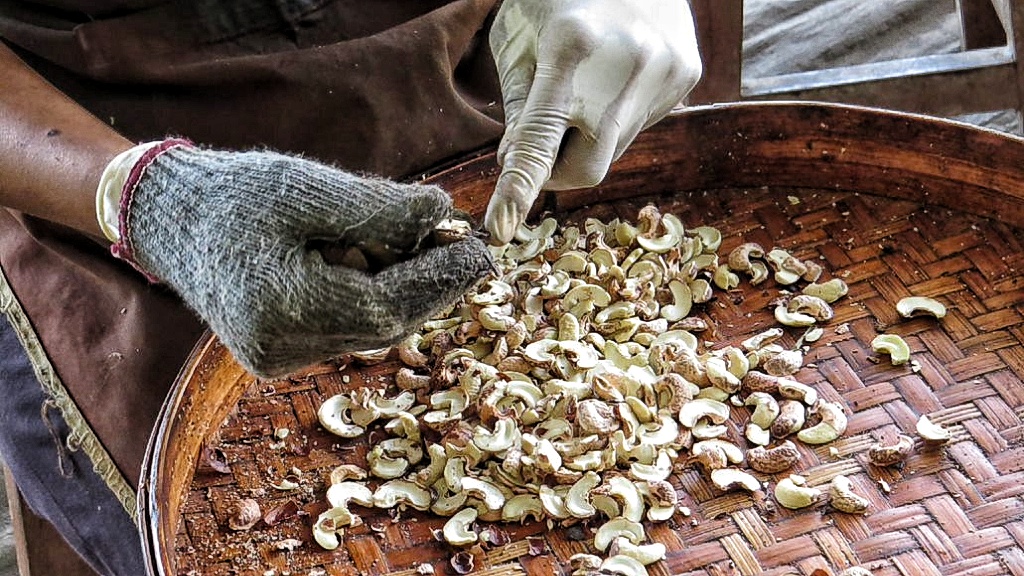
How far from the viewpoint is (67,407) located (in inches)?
39.6

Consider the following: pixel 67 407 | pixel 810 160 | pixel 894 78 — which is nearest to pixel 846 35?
pixel 894 78

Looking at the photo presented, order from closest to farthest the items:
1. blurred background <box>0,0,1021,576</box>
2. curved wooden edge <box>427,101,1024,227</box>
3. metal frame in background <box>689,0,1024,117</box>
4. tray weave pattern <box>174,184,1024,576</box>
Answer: tray weave pattern <box>174,184,1024,576</box> → curved wooden edge <box>427,101,1024,227</box> → metal frame in background <box>689,0,1024,117</box> → blurred background <box>0,0,1021,576</box>

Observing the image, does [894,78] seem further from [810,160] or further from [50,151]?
[50,151]

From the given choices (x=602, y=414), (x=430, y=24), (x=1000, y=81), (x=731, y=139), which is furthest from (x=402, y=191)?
(x=1000, y=81)

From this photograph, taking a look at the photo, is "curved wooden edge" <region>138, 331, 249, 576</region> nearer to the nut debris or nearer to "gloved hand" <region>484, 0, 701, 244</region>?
the nut debris

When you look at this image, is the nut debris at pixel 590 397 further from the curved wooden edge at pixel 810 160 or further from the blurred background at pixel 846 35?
the blurred background at pixel 846 35

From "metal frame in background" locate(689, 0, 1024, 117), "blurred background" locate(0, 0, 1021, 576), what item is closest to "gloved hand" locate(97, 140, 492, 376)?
"metal frame in background" locate(689, 0, 1024, 117)

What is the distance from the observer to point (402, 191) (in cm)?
76

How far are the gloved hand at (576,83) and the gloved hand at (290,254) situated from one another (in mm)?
120

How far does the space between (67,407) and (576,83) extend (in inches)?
20.4

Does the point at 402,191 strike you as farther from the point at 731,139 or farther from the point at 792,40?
the point at 792,40

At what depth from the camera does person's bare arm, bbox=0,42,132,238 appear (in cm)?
86

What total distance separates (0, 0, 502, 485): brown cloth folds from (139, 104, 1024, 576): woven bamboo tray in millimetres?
78

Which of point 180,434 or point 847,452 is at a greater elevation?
point 180,434
